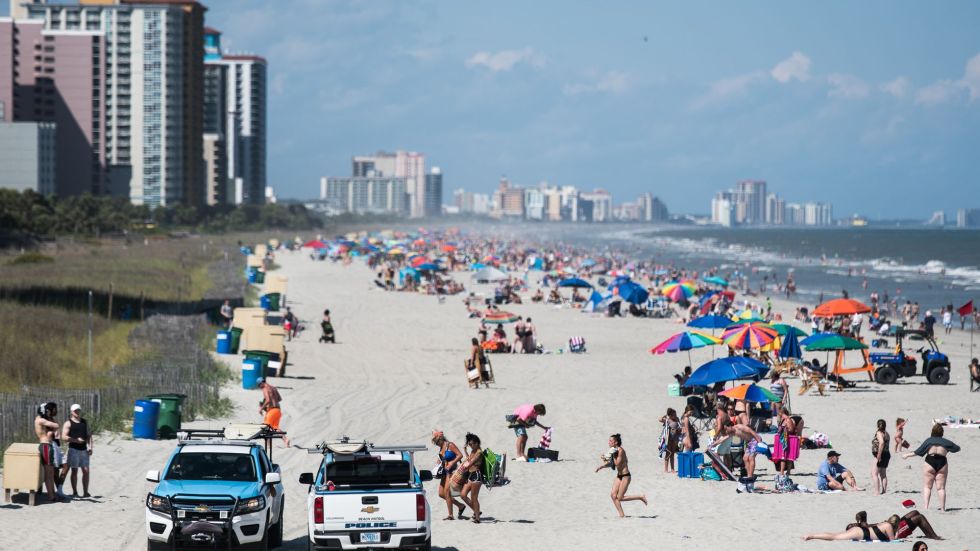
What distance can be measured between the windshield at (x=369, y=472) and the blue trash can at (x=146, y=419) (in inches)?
282

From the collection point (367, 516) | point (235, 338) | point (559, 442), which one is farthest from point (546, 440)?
point (235, 338)

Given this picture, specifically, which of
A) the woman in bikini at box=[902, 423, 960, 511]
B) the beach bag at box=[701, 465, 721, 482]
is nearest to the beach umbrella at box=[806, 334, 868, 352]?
the beach bag at box=[701, 465, 721, 482]

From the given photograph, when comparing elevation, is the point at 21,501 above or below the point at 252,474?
below

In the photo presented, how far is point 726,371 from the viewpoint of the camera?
65.0ft

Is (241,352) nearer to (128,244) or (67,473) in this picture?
(67,473)

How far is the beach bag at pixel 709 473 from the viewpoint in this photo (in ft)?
53.7

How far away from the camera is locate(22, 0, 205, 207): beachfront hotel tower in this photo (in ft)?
459

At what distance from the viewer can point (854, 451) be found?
1875cm

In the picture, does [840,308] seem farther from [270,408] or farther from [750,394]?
[270,408]

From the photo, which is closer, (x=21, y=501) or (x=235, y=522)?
(x=235, y=522)

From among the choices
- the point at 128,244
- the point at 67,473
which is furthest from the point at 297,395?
the point at 128,244

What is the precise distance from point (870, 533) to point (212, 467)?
6605 millimetres

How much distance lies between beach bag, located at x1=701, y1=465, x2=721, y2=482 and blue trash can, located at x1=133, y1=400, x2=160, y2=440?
24.8 ft

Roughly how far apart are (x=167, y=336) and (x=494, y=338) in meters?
8.98
